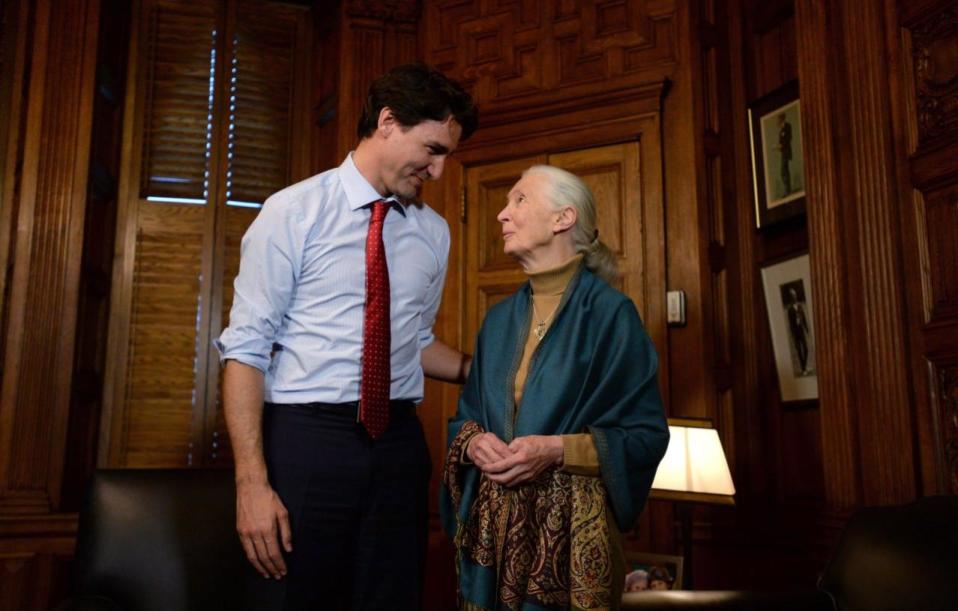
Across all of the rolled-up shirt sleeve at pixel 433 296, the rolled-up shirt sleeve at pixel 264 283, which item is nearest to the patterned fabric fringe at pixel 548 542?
the rolled-up shirt sleeve at pixel 433 296

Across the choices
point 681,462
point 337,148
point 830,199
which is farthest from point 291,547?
point 337,148

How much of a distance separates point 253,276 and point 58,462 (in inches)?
84.7

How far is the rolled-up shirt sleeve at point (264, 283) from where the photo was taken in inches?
68.6

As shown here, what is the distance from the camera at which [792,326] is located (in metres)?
3.21

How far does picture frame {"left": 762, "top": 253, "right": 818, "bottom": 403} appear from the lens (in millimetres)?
3121

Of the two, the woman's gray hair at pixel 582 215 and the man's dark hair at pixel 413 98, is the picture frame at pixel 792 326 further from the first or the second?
the man's dark hair at pixel 413 98

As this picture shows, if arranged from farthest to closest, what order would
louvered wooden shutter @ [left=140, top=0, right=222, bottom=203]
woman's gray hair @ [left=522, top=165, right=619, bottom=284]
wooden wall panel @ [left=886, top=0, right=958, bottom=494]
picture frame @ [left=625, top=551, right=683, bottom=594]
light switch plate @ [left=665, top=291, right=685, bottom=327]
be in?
louvered wooden shutter @ [left=140, top=0, right=222, bottom=203] < light switch plate @ [left=665, top=291, right=685, bottom=327] < picture frame @ [left=625, top=551, right=683, bottom=594] < wooden wall panel @ [left=886, top=0, right=958, bottom=494] < woman's gray hair @ [left=522, top=165, right=619, bottom=284]

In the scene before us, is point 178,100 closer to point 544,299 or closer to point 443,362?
point 443,362

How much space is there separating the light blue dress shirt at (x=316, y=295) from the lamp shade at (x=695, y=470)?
1.05 metres

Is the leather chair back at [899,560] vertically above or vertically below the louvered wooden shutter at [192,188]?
below

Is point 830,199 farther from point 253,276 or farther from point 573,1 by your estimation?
point 253,276

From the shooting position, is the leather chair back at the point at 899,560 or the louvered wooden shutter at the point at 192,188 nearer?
the leather chair back at the point at 899,560

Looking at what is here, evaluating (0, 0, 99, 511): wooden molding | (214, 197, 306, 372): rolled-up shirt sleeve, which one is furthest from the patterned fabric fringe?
(0, 0, 99, 511): wooden molding

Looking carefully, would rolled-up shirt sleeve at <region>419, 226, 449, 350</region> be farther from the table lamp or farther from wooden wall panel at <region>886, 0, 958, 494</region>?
wooden wall panel at <region>886, 0, 958, 494</region>
